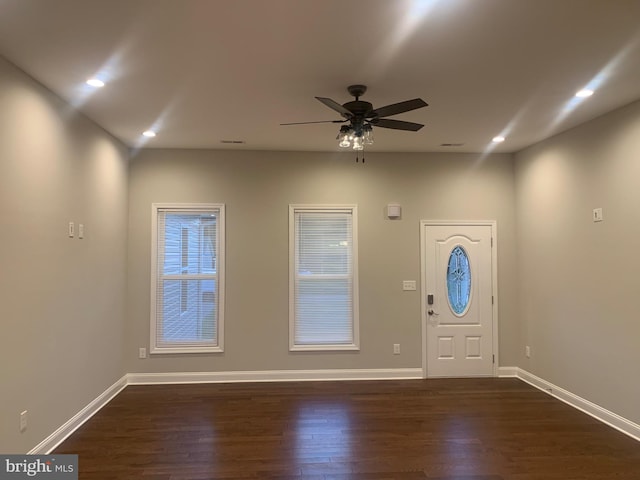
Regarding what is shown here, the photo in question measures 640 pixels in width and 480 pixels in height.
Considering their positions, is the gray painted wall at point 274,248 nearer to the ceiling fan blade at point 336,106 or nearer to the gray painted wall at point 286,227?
the gray painted wall at point 286,227

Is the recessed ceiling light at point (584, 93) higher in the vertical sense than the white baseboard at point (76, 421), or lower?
higher

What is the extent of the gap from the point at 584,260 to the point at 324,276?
2831 mm

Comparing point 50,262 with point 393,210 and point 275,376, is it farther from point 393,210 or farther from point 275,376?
point 393,210

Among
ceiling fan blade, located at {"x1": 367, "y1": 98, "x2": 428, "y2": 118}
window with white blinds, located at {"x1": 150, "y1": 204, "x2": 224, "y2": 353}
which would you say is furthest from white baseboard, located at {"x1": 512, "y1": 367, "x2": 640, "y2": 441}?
window with white blinds, located at {"x1": 150, "y1": 204, "x2": 224, "y2": 353}

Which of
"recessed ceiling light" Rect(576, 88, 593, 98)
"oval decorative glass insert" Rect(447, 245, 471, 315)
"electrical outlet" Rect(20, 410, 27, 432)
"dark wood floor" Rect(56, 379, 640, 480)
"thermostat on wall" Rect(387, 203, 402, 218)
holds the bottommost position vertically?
"dark wood floor" Rect(56, 379, 640, 480)

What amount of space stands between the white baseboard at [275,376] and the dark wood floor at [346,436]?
17cm

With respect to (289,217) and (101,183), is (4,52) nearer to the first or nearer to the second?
(101,183)

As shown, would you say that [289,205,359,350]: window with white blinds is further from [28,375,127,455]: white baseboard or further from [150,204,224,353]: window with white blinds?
[28,375,127,455]: white baseboard

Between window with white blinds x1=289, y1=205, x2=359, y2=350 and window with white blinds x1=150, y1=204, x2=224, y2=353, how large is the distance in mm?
930

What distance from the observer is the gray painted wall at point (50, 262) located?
2.70m

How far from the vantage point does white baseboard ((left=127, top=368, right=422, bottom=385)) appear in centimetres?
488

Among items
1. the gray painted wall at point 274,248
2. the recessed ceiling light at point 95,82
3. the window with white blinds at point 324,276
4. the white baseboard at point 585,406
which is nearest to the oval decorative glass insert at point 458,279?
the gray painted wall at point 274,248

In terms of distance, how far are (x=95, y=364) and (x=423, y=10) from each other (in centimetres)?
414

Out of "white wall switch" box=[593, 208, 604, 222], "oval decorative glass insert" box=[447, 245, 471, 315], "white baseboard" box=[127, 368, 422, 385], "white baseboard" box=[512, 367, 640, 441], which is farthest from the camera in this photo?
"oval decorative glass insert" box=[447, 245, 471, 315]
